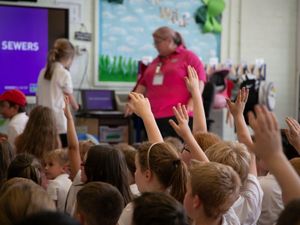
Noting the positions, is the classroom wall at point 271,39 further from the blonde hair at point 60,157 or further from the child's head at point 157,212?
the child's head at point 157,212

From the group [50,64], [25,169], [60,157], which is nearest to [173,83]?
[50,64]

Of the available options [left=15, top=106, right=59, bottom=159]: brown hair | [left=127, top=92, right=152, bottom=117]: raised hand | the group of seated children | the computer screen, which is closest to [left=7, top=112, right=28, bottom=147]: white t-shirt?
[left=15, top=106, right=59, bottom=159]: brown hair

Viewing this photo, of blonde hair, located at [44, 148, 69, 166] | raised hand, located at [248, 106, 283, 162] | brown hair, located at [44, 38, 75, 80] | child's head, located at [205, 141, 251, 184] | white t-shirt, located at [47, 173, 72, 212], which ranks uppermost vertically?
brown hair, located at [44, 38, 75, 80]

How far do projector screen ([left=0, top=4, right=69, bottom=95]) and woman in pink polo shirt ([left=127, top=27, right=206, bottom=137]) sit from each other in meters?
2.41

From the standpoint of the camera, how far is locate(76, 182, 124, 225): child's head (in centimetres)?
217

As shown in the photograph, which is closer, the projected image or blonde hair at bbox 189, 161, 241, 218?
blonde hair at bbox 189, 161, 241, 218

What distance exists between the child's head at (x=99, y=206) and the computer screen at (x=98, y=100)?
18.1 ft

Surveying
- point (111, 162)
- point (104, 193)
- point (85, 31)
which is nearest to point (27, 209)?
point (104, 193)

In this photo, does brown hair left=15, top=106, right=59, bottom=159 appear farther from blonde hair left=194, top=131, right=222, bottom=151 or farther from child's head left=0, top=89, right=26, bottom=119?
blonde hair left=194, top=131, right=222, bottom=151

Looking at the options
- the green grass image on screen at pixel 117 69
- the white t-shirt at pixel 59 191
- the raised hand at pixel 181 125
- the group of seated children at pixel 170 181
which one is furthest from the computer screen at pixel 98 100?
the raised hand at pixel 181 125

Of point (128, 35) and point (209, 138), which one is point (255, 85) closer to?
point (128, 35)

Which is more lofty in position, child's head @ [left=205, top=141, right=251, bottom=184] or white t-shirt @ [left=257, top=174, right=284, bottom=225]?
child's head @ [left=205, top=141, right=251, bottom=184]

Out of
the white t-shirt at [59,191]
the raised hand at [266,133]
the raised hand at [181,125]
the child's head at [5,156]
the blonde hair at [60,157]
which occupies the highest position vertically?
the raised hand at [266,133]

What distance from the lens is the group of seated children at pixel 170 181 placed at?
1615mm
